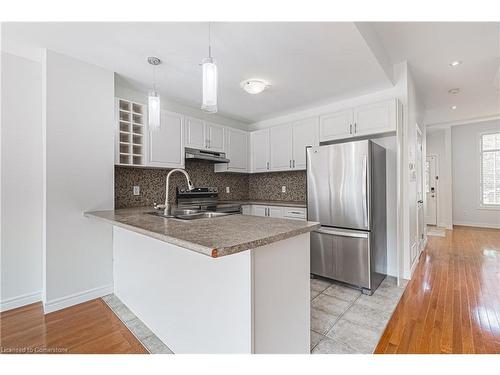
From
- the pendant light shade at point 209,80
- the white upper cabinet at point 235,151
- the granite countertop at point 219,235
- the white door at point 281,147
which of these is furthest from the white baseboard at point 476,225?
the pendant light shade at point 209,80

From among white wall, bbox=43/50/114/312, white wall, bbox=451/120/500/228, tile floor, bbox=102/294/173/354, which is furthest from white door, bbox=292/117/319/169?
white wall, bbox=451/120/500/228

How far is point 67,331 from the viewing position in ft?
6.11

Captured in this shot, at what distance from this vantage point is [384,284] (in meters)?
2.77

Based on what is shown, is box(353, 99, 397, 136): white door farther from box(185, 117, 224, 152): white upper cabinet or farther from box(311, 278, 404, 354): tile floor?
box(185, 117, 224, 152): white upper cabinet

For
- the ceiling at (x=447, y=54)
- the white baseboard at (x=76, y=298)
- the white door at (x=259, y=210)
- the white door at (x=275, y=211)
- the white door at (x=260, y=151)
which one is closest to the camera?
the white baseboard at (x=76, y=298)

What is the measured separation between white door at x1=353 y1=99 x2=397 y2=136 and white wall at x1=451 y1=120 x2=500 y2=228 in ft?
16.9

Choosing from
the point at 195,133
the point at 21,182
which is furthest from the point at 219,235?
the point at 195,133

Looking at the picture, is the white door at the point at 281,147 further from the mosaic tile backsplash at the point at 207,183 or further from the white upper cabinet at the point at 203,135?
the white upper cabinet at the point at 203,135

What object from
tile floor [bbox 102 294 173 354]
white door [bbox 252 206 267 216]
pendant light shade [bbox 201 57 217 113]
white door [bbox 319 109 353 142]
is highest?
white door [bbox 319 109 353 142]

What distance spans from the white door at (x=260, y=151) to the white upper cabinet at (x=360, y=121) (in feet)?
3.41

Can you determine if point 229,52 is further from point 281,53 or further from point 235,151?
point 235,151

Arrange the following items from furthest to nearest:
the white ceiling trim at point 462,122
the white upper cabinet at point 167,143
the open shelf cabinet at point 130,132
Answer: the white ceiling trim at point 462,122
the white upper cabinet at point 167,143
the open shelf cabinet at point 130,132

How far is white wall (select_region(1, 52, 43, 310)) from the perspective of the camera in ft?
7.13

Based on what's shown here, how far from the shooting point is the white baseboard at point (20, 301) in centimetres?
216
